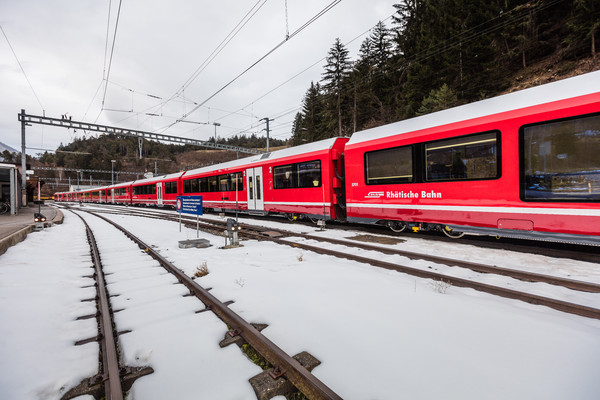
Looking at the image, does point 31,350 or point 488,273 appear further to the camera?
point 488,273

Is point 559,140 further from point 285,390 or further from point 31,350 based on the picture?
point 31,350

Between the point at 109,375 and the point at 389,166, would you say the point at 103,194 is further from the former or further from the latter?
the point at 109,375

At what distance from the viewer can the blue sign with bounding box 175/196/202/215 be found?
28.3ft

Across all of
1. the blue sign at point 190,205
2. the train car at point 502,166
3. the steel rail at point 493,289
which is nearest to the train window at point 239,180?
the blue sign at point 190,205

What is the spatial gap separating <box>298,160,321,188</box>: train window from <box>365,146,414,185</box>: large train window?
221 cm

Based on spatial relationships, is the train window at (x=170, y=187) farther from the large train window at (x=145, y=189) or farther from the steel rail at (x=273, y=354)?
the steel rail at (x=273, y=354)

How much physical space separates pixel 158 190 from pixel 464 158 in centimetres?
2598

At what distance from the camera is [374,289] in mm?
4117

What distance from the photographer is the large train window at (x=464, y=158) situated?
243 inches

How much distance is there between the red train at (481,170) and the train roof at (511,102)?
0.06ft

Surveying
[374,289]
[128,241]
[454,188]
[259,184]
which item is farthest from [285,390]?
[259,184]

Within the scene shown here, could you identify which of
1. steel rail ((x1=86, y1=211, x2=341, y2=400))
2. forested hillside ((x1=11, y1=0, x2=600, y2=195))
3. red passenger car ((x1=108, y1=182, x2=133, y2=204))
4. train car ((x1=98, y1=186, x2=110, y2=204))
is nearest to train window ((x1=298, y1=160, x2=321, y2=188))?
steel rail ((x1=86, y1=211, x2=341, y2=400))

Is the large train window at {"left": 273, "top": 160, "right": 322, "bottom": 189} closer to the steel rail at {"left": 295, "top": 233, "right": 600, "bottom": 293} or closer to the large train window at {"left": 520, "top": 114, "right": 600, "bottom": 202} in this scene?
the steel rail at {"left": 295, "top": 233, "right": 600, "bottom": 293}

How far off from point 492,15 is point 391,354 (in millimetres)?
39871
